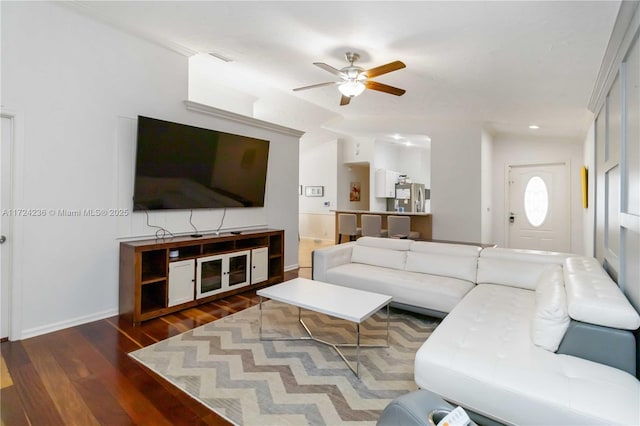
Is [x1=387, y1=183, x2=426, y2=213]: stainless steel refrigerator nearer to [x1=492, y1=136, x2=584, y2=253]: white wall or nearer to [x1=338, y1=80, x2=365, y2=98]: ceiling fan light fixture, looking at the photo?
[x1=492, y1=136, x2=584, y2=253]: white wall

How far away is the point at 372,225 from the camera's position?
246 inches

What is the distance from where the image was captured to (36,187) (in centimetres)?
271

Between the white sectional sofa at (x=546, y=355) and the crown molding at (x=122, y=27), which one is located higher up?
the crown molding at (x=122, y=27)

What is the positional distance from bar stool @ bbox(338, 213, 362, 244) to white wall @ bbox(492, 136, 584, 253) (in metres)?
2.85

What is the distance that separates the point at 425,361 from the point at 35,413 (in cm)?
212

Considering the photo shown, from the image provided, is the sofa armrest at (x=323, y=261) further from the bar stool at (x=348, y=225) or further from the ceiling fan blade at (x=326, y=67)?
the bar stool at (x=348, y=225)

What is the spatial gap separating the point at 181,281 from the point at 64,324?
1.02 m

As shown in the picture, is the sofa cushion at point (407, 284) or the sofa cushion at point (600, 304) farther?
the sofa cushion at point (407, 284)

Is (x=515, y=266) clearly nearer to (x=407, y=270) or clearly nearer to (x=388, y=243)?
(x=407, y=270)

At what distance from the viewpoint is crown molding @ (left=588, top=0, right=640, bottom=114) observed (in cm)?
185

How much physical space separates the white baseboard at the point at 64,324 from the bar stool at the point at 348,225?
448cm

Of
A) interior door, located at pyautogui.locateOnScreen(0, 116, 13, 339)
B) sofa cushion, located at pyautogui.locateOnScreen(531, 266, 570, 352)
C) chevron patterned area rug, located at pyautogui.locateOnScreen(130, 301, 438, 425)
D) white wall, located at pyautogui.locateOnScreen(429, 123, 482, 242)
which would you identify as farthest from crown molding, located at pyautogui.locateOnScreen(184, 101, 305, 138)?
sofa cushion, located at pyautogui.locateOnScreen(531, 266, 570, 352)

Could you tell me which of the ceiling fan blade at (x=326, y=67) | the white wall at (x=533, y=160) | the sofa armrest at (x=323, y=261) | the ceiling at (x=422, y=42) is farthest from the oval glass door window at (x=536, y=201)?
the ceiling fan blade at (x=326, y=67)

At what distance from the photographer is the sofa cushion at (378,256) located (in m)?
3.69
